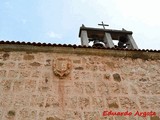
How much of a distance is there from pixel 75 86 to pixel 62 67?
0.52 metres

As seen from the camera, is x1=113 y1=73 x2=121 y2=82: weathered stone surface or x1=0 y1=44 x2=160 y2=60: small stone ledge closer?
x1=113 y1=73 x2=121 y2=82: weathered stone surface

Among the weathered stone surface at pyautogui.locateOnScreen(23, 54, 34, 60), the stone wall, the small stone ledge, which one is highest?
the small stone ledge

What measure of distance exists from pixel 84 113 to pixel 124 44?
12.7ft

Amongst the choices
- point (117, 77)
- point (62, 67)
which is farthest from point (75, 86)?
point (117, 77)

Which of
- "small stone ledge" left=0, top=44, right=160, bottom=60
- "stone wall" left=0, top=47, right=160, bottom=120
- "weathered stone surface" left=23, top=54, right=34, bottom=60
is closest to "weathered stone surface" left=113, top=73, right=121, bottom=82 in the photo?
"stone wall" left=0, top=47, right=160, bottom=120

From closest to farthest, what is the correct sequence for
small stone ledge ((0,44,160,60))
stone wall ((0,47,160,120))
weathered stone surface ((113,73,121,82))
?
1. stone wall ((0,47,160,120))
2. weathered stone surface ((113,73,121,82))
3. small stone ledge ((0,44,160,60))

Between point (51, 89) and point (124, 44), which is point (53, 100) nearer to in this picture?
point (51, 89)

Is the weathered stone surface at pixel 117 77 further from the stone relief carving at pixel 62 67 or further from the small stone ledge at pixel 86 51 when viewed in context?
the stone relief carving at pixel 62 67

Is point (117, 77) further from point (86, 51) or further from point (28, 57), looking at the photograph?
point (28, 57)

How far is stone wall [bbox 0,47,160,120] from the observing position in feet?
13.9

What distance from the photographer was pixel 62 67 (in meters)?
4.92

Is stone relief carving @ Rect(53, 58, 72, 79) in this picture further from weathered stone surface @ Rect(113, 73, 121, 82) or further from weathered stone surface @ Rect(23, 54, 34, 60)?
weathered stone surface @ Rect(113, 73, 121, 82)

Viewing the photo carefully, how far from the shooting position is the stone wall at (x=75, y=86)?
4.25m

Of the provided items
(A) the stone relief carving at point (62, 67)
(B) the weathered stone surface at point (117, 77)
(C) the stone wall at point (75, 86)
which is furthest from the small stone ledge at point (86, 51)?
(B) the weathered stone surface at point (117, 77)
